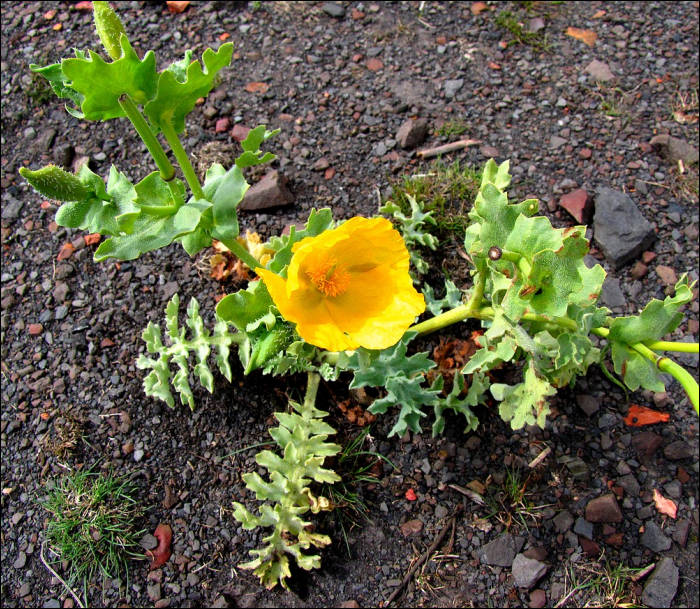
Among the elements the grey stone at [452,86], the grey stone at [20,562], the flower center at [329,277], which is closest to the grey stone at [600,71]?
the grey stone at [452,86]

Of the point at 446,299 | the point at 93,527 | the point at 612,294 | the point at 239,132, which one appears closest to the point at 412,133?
the point at 239,132

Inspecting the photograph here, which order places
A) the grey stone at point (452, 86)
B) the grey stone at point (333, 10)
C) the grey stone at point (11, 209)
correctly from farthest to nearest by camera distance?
the grey stone at point (333, 10)
the grey stone at point (452, 86)
the grey stone at point (11, 209)

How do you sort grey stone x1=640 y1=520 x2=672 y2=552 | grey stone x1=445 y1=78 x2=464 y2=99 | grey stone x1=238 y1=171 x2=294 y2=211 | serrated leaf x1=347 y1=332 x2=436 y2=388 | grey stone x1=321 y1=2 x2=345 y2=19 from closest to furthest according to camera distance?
serrated leaf x1=347 y1=332 x2=436 y2=388, grey stone x1=640 y1=520 x2=672 y2=552, grey stone x1=238 y1=171 x2=294 y2=211, grey stone x1=445 y1=78 x2=464 y2=99, grey stone x1=321 y1=2 x2=345 y2=19

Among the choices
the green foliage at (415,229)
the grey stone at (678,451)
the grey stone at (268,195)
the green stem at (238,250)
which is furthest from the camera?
the grey stone at (268,195)

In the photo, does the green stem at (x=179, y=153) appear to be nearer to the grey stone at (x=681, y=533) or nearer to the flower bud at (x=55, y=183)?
the flower bud at (x=55, y=183)

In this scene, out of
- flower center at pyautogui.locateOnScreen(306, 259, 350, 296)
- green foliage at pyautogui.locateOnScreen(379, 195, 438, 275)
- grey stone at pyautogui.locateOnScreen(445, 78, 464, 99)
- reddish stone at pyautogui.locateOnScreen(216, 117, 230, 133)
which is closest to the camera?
flower center at pyautogui.locateOnScreen(306, 259, 350, 296)

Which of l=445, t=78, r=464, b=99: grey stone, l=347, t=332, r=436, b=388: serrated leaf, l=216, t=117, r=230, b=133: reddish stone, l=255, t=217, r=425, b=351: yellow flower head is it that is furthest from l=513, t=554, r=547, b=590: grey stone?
l=216, t=117, r=230, b=133: reddish stone

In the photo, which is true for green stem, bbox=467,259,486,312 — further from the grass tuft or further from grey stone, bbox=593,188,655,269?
grey stone, bbox=593,188,655,269
